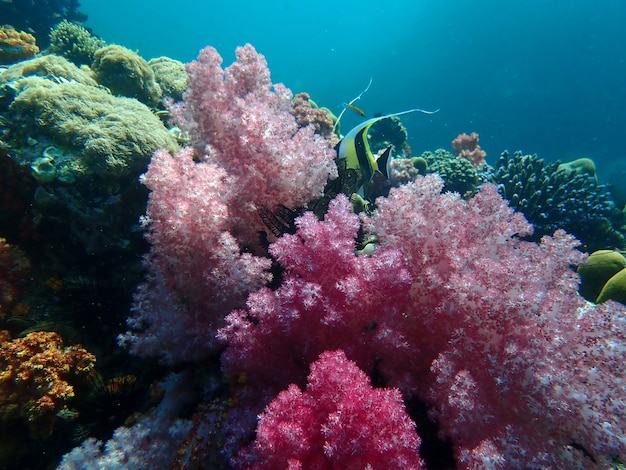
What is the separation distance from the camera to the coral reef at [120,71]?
18.6 feet

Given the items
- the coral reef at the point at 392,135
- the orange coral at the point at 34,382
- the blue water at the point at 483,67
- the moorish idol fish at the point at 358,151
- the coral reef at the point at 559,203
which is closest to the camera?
the orange coral at the point at 34,382

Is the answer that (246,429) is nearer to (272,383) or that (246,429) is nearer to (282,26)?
(272,383)

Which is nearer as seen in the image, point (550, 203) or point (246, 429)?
point (246, 429)

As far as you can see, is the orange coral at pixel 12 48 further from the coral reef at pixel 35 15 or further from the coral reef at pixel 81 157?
the coral reef at pixel 35 15

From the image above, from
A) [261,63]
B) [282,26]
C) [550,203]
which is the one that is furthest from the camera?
[282,26]

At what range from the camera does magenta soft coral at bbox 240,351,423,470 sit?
1.59 meters

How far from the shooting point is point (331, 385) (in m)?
1.77

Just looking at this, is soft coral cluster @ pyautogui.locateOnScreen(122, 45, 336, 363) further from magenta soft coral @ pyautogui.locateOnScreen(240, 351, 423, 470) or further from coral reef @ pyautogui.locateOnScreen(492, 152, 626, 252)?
coral reef @ pyautogui.locateOnScreen(492, 152, 626, 252)

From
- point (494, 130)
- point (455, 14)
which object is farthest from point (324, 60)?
point (494, 130)

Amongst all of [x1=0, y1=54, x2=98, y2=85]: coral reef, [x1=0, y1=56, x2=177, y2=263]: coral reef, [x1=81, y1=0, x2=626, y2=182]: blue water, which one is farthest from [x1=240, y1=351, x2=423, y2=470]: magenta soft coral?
[x1=81, y1=0, x2=626, y2=182]: blue water

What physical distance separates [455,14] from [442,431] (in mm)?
89527

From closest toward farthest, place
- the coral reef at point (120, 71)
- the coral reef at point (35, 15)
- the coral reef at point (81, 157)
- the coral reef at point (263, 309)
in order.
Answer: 1. the coral reef at point (263, 309)
2. the coral reef at point (81, 157)
3. the coral reef at point (120, 71)
4. the coral reef at point (35, 15)

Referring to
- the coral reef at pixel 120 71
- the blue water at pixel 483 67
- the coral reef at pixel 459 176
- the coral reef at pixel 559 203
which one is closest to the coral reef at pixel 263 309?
the coral reef at pixel 120 71

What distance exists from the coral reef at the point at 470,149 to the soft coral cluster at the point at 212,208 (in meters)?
8.89
